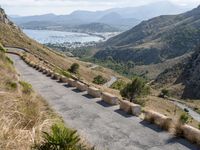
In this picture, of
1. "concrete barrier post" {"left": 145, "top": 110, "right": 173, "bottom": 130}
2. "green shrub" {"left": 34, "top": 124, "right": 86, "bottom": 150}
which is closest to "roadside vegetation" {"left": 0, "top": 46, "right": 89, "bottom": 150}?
"green shrub" {"left": 34, "top": 124, "right": 86, "bottom": 150}

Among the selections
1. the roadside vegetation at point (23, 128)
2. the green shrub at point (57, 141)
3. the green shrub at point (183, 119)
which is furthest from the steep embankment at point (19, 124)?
the green shrub at point (183, 119)

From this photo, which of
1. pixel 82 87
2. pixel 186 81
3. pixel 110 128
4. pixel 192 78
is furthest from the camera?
pixel 186 81

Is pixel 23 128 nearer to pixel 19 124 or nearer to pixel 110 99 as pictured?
pixel 19 124

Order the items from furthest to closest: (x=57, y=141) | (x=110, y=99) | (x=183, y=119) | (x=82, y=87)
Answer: (x=82, y=87) → (x=110, y=99) → (x=183, y=119) → (x=57, y=141)

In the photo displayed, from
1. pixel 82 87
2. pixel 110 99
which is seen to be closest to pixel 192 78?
pixel 82 87

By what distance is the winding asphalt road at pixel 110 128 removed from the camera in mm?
13953

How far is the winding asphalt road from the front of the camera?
14.0 metres

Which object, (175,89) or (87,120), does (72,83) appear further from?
(175,89)

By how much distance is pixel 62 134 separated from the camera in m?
9.18

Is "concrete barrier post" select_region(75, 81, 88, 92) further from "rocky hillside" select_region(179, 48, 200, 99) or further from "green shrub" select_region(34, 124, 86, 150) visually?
"rocky hillside" select_region(179, 48, 200, 99)

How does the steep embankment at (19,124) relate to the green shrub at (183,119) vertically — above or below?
above

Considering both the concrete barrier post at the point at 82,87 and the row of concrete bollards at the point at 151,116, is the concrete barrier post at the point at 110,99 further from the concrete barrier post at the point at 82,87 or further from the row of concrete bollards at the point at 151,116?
the concrete barrier post at the point at 82,87

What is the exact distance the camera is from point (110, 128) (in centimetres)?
1647

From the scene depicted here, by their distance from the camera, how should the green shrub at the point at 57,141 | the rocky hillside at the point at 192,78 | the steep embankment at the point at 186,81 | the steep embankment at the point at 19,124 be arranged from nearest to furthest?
the steep embankment at the point at 19,124 < the green shrub at the point at 57,141 < the rocky hillside at the point at 192,78 < the steep embankment at the point at 186,81
